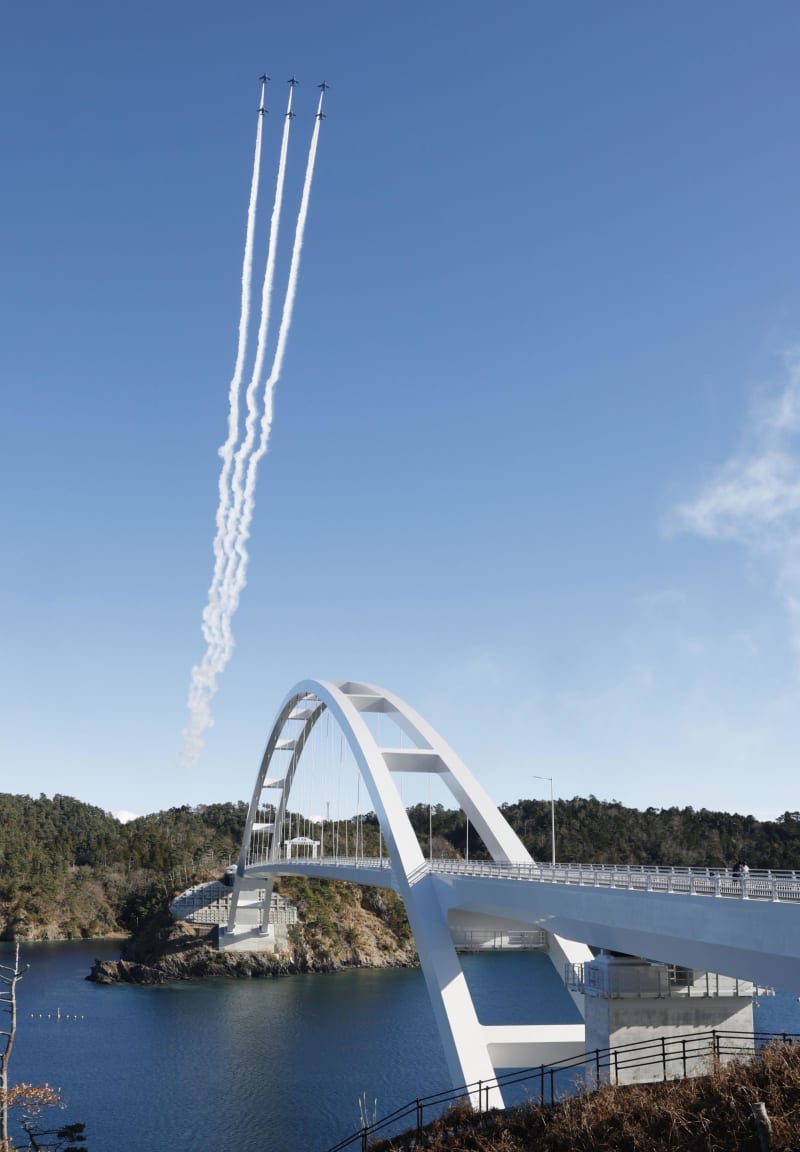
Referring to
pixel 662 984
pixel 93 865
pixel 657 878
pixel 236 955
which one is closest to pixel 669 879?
pixel 657 878

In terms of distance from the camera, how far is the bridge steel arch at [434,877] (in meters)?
29.2

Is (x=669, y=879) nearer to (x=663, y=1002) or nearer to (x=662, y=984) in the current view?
(x=662, y=984)

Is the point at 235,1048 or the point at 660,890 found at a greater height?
the point at 660,890

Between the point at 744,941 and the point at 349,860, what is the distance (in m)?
47.5

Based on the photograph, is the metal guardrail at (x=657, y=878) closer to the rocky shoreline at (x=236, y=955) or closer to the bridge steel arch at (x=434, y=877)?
the bridge steel arch at (x=434, y=877)

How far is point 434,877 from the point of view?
35.1m

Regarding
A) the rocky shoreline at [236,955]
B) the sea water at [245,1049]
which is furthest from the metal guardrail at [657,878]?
the rocky shoreline at [236,955]

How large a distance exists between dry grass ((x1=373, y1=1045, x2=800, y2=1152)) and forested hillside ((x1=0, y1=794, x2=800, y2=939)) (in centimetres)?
8117

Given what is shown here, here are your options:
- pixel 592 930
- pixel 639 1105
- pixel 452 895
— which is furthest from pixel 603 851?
pixel 639 1105

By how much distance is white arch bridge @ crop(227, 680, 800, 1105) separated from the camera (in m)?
18.6

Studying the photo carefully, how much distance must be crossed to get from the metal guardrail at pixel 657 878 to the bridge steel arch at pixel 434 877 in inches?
73.3

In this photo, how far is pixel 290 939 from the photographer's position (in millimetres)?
86812

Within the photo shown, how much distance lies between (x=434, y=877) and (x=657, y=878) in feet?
45.6

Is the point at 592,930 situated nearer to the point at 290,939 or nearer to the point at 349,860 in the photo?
the point at 349,860
